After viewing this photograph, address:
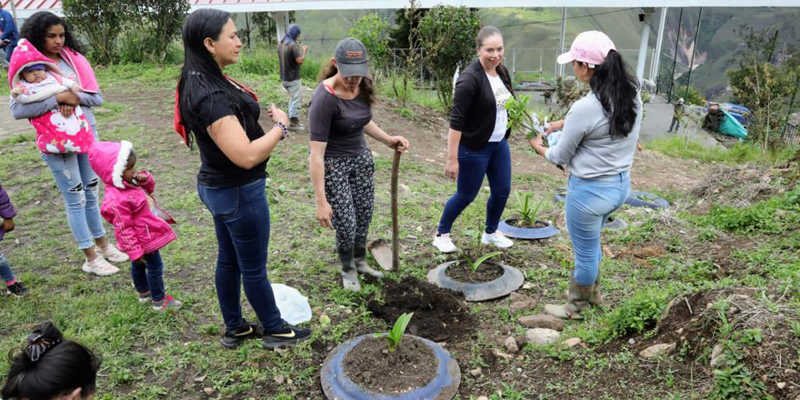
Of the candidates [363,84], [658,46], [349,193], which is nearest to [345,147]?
[349,193]

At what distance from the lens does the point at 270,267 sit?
4168 mm

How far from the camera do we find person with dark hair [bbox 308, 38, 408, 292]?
325 cm

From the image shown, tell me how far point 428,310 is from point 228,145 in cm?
181

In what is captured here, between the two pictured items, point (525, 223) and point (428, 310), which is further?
point (525, 223)

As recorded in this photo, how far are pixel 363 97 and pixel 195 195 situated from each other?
2.99m

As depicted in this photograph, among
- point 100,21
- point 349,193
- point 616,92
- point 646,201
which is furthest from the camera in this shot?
point 100,21

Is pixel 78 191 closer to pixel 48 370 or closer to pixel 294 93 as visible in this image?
pixel 48 370

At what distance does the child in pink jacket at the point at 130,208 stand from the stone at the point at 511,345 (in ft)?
7.10

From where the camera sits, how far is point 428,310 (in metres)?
3.53

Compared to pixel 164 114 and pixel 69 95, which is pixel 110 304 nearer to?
pixel 69 95

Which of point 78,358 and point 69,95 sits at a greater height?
point 69,95

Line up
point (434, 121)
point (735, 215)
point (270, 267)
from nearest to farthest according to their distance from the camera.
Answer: point (270, 267), point (735, 215), point (434, 121)

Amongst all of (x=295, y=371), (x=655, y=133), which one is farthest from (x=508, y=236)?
(x=655, y=133)

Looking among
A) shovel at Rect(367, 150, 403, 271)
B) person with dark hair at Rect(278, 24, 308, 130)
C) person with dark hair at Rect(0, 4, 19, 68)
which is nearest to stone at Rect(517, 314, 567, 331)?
shovel at Rect(367, 150, 403, 271)
